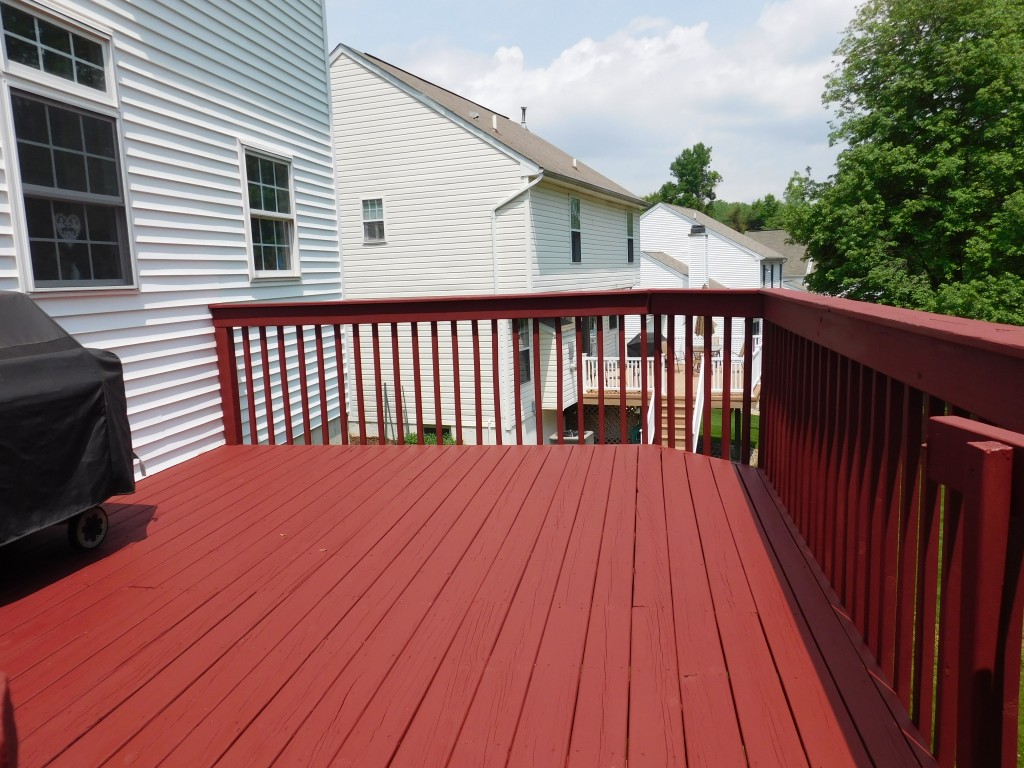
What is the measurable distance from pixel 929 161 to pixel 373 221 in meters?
11.8

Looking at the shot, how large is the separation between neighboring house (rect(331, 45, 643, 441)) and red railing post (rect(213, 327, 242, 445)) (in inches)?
265

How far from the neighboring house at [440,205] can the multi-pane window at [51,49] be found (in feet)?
26.3

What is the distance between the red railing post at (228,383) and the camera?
483 cm

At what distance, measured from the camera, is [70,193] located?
3781mm

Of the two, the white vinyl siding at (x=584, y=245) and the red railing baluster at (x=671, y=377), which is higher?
the white vinyl siding at (x=584, y=245)

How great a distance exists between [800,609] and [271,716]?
1.51m

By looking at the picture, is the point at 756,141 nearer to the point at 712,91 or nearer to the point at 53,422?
the point at 712,91

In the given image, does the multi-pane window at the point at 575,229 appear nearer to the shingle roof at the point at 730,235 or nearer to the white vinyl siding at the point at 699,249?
the white vinyl siding at the point at 699,249

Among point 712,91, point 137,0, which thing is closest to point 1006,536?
point 137,0

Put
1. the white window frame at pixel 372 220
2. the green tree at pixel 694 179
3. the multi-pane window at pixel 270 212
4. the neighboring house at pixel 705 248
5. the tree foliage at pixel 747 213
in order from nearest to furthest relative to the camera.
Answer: the multi-pane window at pixel 270 212, the white window frame at pixel 372 220, the neighboring house at pixel 705 248, the tree foliage at pixel 747 213, the green tree at pixel 694 179

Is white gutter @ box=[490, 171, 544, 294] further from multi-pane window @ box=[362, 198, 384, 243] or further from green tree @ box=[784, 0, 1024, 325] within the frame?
green tree @ box=[784, 0, 1024, 325]

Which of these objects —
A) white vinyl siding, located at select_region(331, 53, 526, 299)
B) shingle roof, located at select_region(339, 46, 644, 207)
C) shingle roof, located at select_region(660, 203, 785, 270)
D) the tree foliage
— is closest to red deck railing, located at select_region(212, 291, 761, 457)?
white vinyl siding, located at select_region(331, 53, 526, 299)

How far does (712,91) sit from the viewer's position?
3341cm

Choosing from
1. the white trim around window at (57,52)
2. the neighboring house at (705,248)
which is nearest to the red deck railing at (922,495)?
the white trim around window at (57,52)
